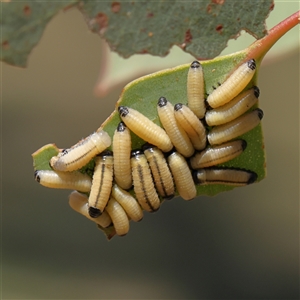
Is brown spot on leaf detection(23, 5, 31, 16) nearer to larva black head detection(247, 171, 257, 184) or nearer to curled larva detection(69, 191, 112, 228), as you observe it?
curled larva detection(69, 191, 112, 228)

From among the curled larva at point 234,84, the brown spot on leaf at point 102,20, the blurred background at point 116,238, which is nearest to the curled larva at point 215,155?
the curled larva at point 234,84

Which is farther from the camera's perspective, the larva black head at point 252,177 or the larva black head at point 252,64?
the larva black head at point 252,177

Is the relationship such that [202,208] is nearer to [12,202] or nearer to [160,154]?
[12,202]

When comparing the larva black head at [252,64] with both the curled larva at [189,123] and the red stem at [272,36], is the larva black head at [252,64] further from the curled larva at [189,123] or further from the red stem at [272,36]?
the curled larva at [189,123]

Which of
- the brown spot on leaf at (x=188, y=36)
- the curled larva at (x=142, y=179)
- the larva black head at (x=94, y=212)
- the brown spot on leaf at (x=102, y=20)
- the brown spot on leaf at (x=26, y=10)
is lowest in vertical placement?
the larva black head at (x=94, y=212)

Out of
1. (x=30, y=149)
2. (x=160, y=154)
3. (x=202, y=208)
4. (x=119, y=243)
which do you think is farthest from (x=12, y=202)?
(x=160, y=154)

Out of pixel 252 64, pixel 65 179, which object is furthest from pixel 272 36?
pixel 65 179

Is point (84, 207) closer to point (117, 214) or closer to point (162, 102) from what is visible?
point (117, 214)
